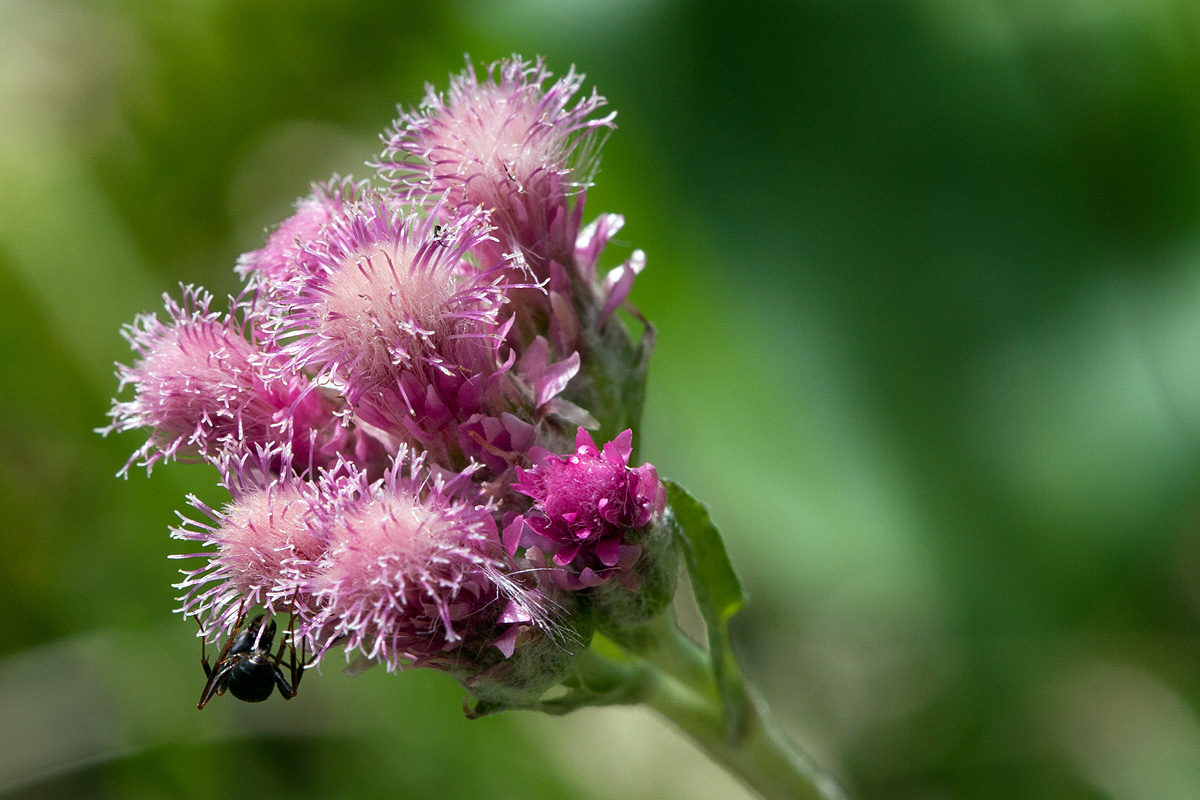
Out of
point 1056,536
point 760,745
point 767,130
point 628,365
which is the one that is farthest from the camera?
point 767,130

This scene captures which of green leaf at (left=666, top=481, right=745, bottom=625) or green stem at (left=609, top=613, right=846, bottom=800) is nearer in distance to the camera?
green leaf at (left=666, top=481, right=745, bottom=625)

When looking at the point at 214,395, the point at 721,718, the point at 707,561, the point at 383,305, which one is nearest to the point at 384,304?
the point at 383,305

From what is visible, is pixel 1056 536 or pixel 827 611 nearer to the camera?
pixel 1056 536

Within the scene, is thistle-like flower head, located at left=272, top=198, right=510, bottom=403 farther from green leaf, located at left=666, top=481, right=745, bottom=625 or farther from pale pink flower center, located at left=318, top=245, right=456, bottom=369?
green leaf, located at left=666, top=481, right=745, bottom=625

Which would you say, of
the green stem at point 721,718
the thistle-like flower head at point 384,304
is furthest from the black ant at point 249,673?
the green stem at point 721,718

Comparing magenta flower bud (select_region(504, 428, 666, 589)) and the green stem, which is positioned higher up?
magenta flower bud (select_region(504, 428, 666, 589))

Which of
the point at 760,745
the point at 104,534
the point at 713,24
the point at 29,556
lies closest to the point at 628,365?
the point at 760,745

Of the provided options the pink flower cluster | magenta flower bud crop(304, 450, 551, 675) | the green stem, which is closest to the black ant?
the pink flower cluster

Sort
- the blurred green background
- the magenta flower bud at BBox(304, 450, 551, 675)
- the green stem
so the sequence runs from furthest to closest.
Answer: the blurred green background
the green stem
the magenta flower bud at BBox(304, 450, 551, 675)

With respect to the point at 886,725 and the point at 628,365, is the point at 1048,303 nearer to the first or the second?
the point at 886,725
